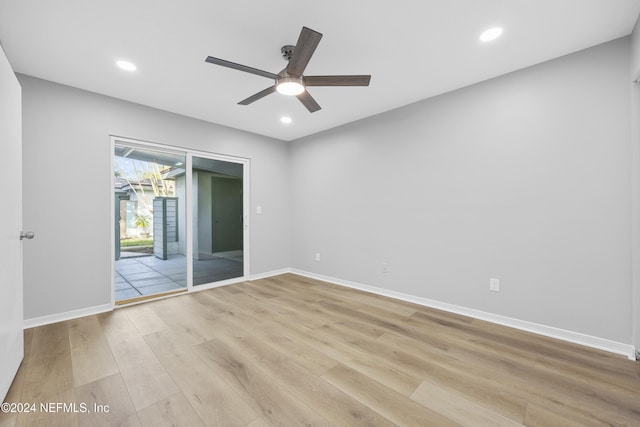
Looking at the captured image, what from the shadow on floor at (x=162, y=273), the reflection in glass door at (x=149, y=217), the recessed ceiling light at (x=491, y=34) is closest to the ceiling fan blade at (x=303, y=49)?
the recessed ceiling light at (x=491, y=34)

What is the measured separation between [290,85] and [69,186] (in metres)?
2.74

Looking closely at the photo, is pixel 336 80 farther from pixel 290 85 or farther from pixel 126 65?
pixel 126 65

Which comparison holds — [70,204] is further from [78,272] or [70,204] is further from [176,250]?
[176,250]

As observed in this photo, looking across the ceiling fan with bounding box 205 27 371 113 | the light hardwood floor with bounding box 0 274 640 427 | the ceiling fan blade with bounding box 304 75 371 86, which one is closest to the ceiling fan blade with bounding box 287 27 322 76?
the ceiling fan with bounding box 205 27 371 113

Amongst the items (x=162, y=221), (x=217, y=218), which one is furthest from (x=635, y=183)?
(x=217, y=218)

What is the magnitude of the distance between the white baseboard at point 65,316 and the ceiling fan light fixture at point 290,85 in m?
3.17

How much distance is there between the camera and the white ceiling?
1834 millimetres

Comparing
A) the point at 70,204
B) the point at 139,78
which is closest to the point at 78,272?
the point at 70,204

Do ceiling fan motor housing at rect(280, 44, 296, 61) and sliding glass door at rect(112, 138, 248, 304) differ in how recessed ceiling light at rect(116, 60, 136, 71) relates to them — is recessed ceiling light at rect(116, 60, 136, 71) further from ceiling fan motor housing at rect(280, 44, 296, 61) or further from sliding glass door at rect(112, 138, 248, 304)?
ceiling fan motor housing at rect(280, 44, 296, 61)

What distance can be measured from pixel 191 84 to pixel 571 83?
374 centimetres

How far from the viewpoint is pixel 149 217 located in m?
4.61

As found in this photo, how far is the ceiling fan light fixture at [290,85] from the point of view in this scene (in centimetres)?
211

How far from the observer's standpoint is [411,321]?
2.76 metres

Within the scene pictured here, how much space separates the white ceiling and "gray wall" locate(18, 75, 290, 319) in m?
0.25
